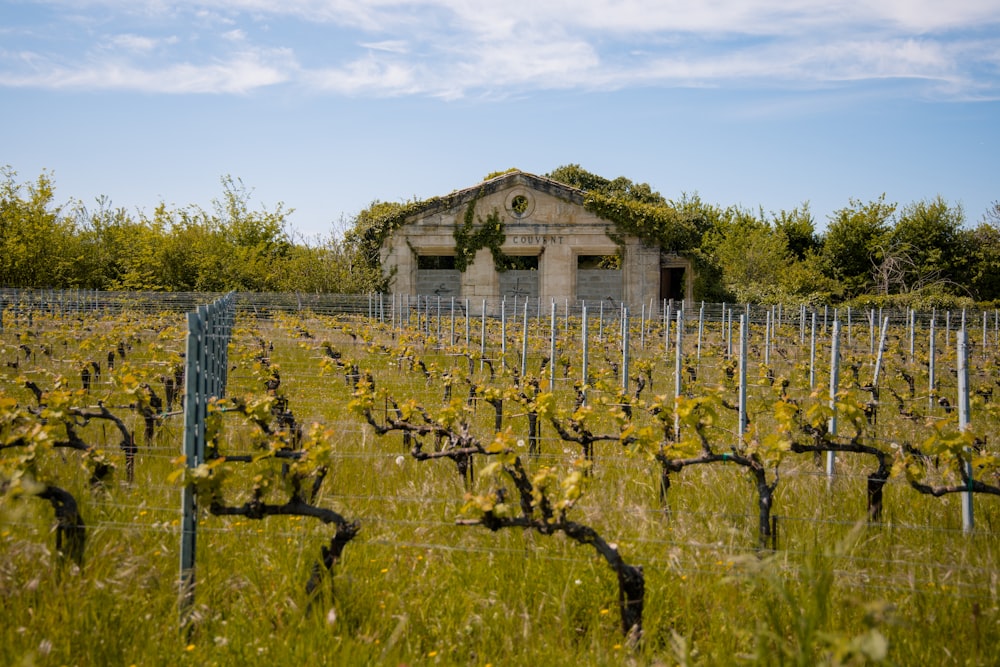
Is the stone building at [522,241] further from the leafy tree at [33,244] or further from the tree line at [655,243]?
the leafy tree at [33,244]

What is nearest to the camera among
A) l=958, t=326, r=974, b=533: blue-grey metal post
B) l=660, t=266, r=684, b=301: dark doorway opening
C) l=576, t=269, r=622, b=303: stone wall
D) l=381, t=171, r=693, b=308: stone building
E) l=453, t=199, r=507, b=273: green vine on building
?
l=958, t=326, r=974, b=533: blue-grey metal post

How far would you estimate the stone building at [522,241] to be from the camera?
26344mm

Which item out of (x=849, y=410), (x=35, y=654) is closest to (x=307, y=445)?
(x=35, y=654)

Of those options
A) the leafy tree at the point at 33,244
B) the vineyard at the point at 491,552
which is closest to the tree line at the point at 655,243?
the leafy tree at the point at 33,244

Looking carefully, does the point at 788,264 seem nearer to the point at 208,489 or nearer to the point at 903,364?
the point at 903,364

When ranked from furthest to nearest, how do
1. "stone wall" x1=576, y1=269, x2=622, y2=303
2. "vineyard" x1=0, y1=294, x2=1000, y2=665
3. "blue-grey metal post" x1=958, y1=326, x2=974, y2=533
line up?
"stone wall" x1=576, y1=269, x2=622, y2=303, "blue-grey metal post" x1=958, y1=326, x2=974, y2=533, "vineyard" x1=0, y1=294, x2=1000, y2=665

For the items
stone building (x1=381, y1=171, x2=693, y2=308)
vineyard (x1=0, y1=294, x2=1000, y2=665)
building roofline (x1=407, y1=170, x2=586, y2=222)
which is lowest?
vineyard (x1=0, y1=294, x2=1000, y2=665)

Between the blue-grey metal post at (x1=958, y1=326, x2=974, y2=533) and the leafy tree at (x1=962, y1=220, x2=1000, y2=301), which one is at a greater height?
the leafy tree at (x1=962, y1=220, x2=1000, y2=301)

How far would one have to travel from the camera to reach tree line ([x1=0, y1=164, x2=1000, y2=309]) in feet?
87.1

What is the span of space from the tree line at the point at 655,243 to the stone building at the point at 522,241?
572 millimetres

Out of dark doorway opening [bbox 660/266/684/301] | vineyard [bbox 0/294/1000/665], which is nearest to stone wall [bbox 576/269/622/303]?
dark doorway opening [bbox 660/266/684/301]

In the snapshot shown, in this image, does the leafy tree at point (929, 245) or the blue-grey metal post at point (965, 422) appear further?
the leafy tree at point (929, 245)

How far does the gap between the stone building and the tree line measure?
57 cm

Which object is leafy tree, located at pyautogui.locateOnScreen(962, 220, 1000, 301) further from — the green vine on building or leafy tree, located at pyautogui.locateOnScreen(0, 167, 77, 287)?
leafy tree, located at pyautogui.locateOnScreen(0, 167, 77, 287)
